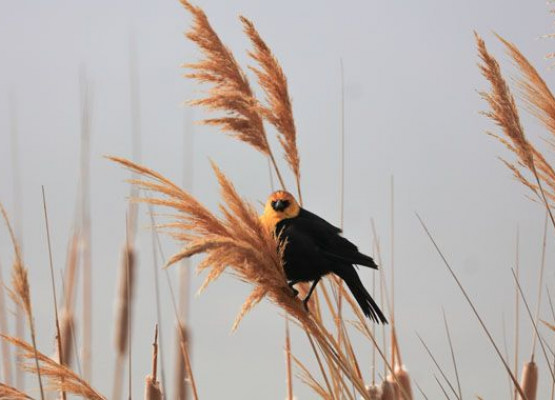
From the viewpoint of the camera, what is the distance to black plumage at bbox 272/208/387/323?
2559mm

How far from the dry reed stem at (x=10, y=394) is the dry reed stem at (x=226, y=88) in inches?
50.6

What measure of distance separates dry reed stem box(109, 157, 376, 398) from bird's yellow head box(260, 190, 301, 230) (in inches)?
17.8

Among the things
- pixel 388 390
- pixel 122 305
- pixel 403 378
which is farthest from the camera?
pixel 122 305

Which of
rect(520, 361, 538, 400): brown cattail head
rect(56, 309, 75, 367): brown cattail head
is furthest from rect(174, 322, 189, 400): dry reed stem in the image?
rect(520, 361, 538, 400): brown cattail head

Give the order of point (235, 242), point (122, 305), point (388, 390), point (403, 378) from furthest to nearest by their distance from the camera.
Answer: point (122, 305) < point (403, 378) < point (388, 390) < point (235, 242)

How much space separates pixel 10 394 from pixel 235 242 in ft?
2.64

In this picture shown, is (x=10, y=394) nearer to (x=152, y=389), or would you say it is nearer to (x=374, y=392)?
(x=152, y=389)

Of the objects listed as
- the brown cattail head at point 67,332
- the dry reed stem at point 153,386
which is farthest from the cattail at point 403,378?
the brown cattail head at point 67,332

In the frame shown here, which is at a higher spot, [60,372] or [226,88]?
[226,88]

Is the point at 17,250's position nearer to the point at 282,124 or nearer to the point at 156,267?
the point at 156,267

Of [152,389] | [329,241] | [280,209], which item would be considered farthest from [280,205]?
[152,389]

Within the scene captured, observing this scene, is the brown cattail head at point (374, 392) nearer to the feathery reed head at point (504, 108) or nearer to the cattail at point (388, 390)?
the cattail at point (388, 390)

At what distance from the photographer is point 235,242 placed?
2.11 meters

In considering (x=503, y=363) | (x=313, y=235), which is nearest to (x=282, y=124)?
(x=313, y=235)
